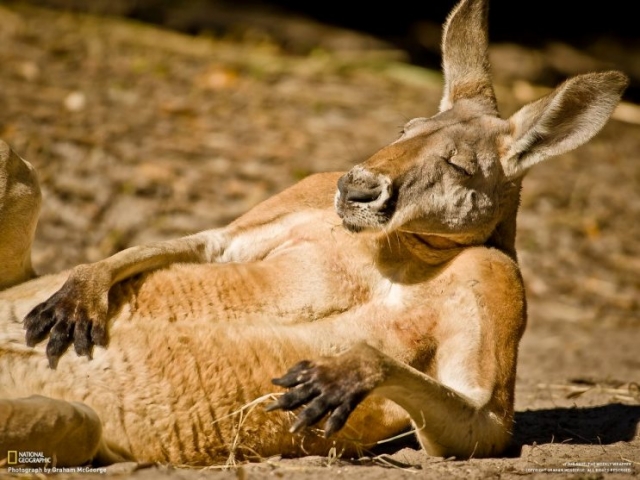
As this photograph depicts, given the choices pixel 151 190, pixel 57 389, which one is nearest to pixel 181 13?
pixel 151 190

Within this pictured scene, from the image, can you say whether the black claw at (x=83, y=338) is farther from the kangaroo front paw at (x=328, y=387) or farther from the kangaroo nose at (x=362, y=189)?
the kangaroo nose at (x=362, y=189)

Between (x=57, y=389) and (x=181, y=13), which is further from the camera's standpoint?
(x=181, y=13)

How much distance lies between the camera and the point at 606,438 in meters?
4.21

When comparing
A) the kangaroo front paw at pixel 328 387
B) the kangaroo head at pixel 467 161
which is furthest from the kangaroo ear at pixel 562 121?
the kangaroo front paw at pixel 328 387

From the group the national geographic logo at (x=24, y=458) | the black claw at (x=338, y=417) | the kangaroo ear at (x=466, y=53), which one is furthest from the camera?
the kangaroo ear at (x=466, y=53)

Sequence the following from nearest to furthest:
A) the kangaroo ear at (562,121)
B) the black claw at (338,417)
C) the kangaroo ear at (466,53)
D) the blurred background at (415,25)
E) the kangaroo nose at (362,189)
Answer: the black claw at (338,417), the kangaroo nose at (362,189), the kangaroo ear at (562,121), the kangaroo ear at (466,53), the blurred background at (415,25)

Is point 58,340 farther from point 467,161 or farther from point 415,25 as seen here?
point 415,25

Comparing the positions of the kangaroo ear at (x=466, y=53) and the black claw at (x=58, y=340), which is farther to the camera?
the kangaroo ear at (x=466, y=53)

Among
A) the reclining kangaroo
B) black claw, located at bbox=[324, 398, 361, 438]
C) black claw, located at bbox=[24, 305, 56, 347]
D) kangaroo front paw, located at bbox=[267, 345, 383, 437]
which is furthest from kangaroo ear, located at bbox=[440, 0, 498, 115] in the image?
black claw, located at bbox=[24, 305, 56, 347]

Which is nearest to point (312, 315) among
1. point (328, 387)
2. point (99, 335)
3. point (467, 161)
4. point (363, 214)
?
point (363, 214)

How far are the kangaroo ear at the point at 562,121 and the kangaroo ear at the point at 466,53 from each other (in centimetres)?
45

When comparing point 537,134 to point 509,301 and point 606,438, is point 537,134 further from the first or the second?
point 606,438

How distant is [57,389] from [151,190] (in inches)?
157

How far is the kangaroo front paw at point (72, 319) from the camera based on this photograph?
3523mm
